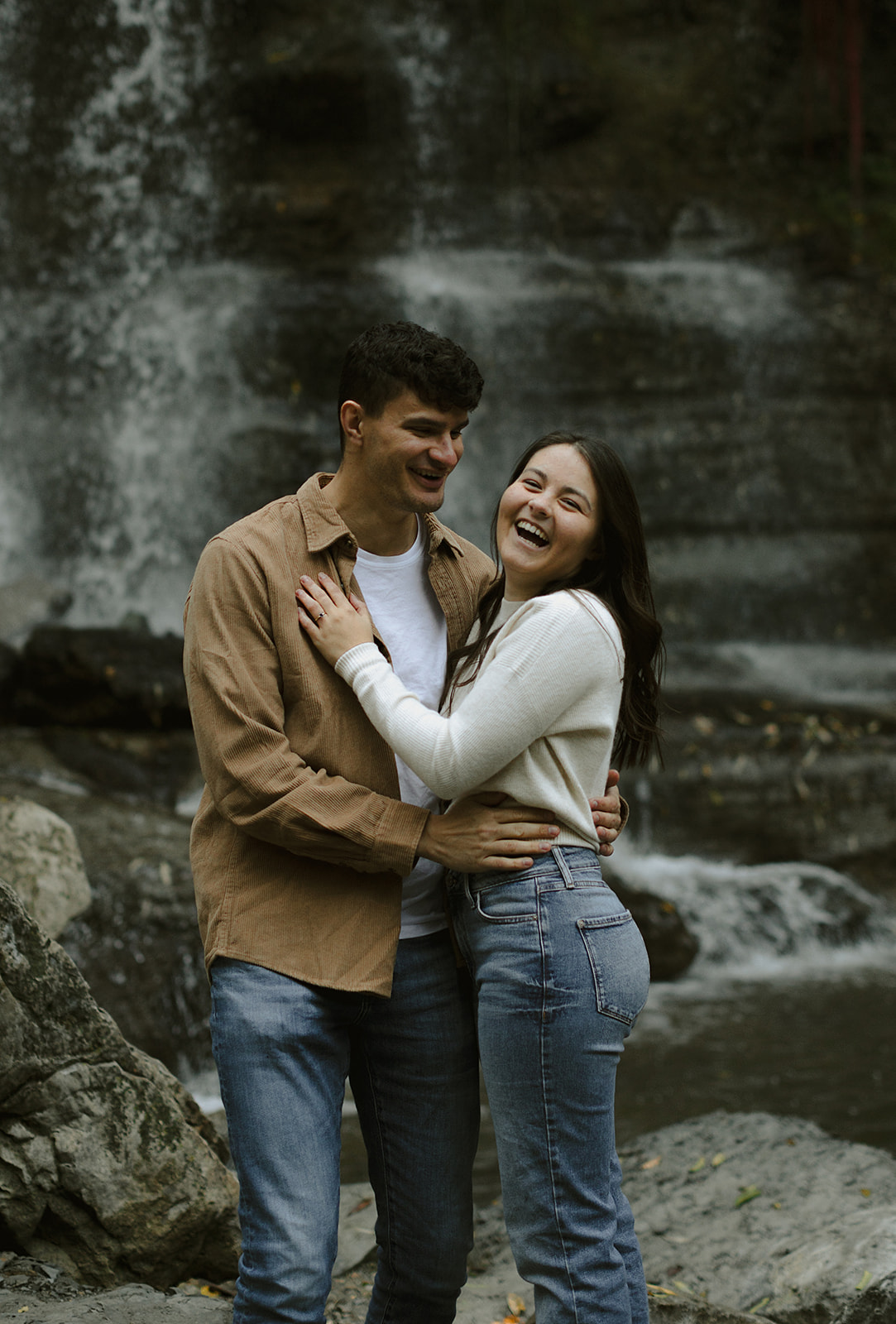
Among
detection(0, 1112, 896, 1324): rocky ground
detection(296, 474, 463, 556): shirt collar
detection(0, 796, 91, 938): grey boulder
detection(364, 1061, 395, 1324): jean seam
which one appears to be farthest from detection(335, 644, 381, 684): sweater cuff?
detection(0, 796, 91, 938): grey boulder

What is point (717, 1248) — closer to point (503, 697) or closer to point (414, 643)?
point (414, 643)

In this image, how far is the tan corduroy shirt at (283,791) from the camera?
251 centimetres

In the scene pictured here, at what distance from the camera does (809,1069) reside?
6.23 m

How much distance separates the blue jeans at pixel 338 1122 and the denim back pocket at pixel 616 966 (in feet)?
1.37

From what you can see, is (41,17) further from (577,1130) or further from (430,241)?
(577,1130)

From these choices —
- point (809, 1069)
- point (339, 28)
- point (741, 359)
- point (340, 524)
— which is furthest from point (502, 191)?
point (340, 524)

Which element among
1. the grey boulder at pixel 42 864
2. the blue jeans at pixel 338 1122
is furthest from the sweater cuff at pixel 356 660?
the grey boulder at pixel 42 864

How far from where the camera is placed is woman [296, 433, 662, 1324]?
2398mm

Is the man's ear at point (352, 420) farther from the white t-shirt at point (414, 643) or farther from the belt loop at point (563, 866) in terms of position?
the belt loop at point (563, 866)

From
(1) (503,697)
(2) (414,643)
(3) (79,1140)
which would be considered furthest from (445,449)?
(3) (79,1140)

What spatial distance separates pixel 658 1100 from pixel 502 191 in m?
11.4

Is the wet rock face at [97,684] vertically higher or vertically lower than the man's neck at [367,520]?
lower

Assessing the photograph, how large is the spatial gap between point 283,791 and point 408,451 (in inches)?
30.6

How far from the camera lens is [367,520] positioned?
2.87 m
